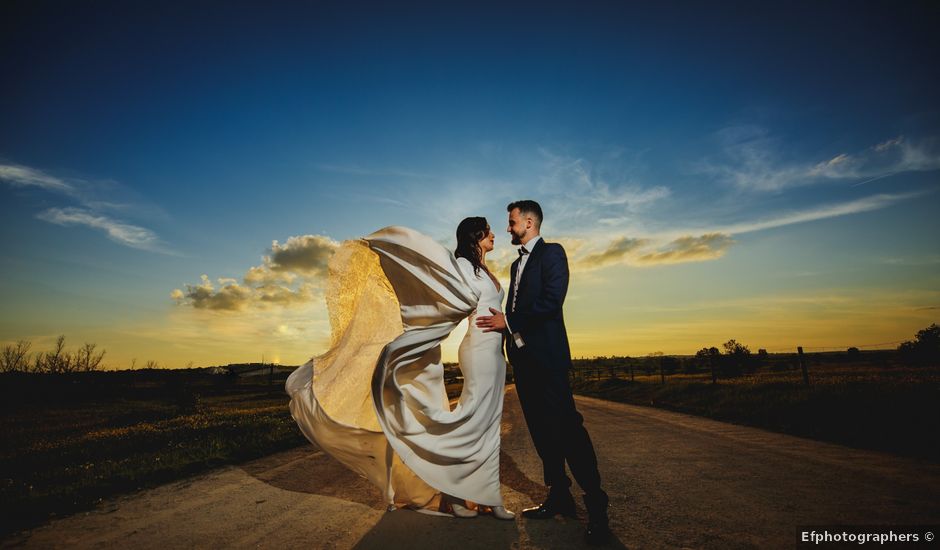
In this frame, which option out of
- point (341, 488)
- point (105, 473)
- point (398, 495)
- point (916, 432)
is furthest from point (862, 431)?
point (105, 473)

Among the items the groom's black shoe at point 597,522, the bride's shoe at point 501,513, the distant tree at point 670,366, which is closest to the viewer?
the groom's black shoe at point 597,522

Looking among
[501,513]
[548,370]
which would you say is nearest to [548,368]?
[548,370]

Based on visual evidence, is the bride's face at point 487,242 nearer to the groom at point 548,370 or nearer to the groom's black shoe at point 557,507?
the groom at point 548,370

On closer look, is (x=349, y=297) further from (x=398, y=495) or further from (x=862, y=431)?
(x=862, y=431)

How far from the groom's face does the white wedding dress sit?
53 centimetres

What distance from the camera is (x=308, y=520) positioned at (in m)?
3.24

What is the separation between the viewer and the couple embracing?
3207mm

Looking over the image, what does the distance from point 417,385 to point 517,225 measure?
1.76 meters

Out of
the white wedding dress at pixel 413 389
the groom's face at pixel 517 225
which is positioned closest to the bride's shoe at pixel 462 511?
the white wedding dress at pixel 413 389

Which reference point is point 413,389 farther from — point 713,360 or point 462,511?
point 713,360

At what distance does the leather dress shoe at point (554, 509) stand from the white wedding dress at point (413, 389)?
0.30 meters

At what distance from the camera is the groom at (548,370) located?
3.10 meters

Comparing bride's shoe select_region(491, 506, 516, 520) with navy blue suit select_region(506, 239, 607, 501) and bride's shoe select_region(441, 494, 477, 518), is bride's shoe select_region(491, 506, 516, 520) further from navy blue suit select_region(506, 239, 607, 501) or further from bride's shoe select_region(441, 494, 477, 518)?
navy blue suit select_region(506, 239, 607, 501)

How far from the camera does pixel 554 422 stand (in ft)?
10.4
